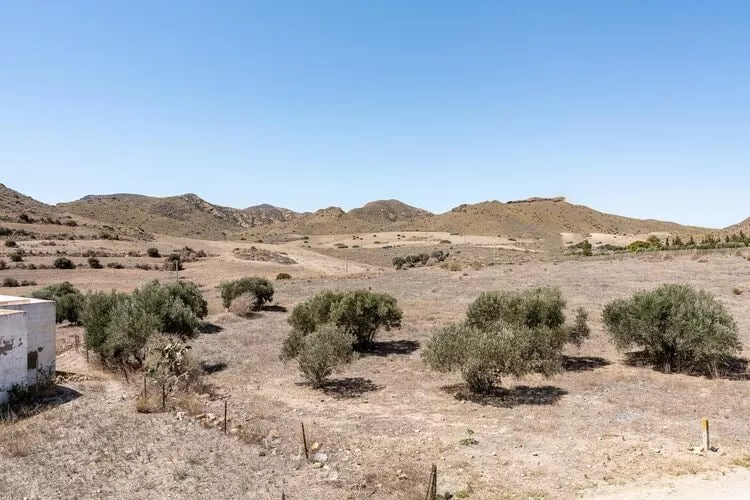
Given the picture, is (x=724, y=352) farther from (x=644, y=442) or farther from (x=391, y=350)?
(x=391, y=350)

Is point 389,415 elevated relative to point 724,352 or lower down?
lower down

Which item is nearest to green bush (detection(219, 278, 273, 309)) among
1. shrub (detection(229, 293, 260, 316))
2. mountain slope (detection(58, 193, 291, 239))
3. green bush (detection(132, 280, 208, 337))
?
shrub (detection(229, 293, 260, 316))

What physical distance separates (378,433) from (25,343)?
418 inches

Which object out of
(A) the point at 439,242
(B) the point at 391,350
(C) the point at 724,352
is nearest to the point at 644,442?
(C) the point at 724,352

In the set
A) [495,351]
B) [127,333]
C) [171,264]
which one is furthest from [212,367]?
[171,264]

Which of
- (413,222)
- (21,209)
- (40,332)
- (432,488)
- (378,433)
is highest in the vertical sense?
(413,222)

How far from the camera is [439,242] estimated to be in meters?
95.8

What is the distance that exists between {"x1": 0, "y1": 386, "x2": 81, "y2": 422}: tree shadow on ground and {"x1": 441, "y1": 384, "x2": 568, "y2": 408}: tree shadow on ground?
1128cm

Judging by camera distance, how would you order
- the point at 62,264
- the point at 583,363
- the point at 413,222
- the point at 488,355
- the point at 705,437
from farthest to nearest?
the point at 413,222 < the point at 62,264 < the point at 583,363 < the point at 488,355 < the point at 705,437

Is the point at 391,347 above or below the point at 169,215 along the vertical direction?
below

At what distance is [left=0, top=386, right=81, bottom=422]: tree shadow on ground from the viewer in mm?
13508

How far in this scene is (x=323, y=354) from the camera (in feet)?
55.7

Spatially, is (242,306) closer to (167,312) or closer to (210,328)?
(210,328)

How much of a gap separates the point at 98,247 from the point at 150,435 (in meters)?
64.3
